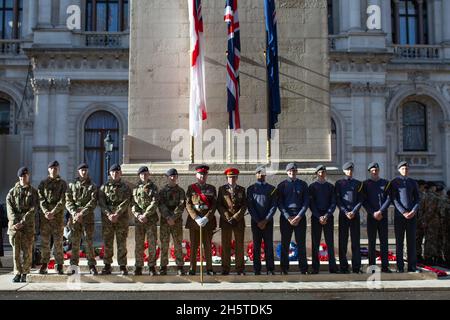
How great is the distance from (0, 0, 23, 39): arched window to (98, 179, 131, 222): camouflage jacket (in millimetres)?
27058

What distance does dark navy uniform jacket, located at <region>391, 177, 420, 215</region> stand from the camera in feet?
37.3

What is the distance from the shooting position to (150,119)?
14.3m

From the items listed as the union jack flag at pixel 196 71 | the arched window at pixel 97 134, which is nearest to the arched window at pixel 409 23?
the arched window at pixel 97 134

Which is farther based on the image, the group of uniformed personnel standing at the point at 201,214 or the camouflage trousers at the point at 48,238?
the camouflage trousers at the point at 48,238

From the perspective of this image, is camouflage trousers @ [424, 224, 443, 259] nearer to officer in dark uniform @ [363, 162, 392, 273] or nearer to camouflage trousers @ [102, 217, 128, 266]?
officer in dark uniform @ [363, 162, 392, 273]

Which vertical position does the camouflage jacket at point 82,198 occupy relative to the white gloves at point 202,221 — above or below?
above

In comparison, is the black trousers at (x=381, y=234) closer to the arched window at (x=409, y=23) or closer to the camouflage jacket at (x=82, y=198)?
the camouflage jacket at (x=82, y=198)

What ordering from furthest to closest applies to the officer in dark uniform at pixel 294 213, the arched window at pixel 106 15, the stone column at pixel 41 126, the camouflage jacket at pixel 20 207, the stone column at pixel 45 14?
the arched window at pixel 106 15 → the stone column at pixel 45 14 → the stone column at pixel 41 126 → the officer in dark uniform at pixel 294 213 → the camouflage jacket at pixel 20 207

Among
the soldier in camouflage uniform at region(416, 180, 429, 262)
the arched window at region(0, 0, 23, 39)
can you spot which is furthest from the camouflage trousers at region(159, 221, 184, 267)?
the arched window at region(0, 0, 23, 39)

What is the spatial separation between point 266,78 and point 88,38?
21.6 meters

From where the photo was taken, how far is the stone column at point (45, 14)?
32.6 metres

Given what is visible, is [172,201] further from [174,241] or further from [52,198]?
[52,198]

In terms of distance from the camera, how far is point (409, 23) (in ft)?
121

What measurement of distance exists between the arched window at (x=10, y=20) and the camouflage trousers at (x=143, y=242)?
27608 mm
